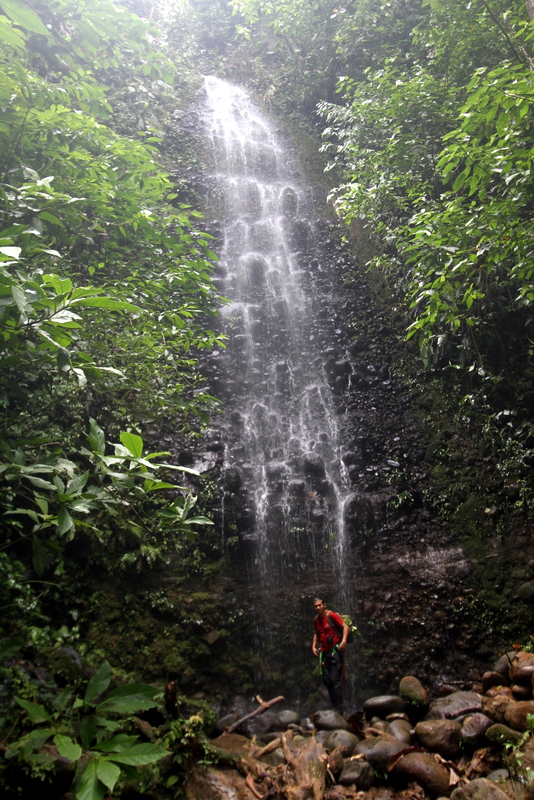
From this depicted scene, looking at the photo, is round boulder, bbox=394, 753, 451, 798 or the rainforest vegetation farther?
round boulder, bbox=394, 753, 451, 798

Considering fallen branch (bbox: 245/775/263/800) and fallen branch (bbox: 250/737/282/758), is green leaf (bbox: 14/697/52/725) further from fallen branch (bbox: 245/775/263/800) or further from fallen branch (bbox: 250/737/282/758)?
fallen branch (bbox: 250/737/282/758)

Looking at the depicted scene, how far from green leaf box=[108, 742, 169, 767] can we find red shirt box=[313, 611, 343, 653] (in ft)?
13.1

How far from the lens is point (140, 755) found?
4.81 feet

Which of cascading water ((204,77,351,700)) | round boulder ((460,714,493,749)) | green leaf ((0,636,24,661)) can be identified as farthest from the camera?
cascading water ((204,77,351,700))

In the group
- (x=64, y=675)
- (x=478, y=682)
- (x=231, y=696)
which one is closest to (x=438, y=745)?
(x=478, y=682)

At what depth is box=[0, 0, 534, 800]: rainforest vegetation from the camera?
7.29ft

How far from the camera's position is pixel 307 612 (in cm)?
644

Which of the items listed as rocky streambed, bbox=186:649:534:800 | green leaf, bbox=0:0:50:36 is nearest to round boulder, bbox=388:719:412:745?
rocky streambed, bbox=186:649:534:800

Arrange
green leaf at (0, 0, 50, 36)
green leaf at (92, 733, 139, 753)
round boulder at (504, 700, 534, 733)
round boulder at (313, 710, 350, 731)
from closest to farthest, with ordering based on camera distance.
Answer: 1. green leaf at (92, 733, 139, 753)
2. green leaf at (0, 0, 50, 36)
3. round boulder at (504, 700, 534, 733)
4. round boulder at (313, 710, 350, 731)

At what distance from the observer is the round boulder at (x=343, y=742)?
4.10 meters

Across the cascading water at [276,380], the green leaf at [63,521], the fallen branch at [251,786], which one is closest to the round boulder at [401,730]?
the fallen branch at [251,786]

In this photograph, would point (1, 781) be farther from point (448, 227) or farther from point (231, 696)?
point (448, 227)

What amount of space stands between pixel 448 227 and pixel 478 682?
5.47 metres

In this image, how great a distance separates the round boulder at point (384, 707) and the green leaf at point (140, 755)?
4.36m
